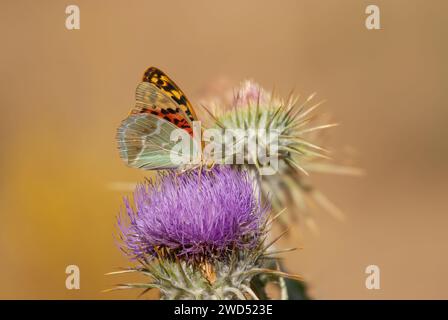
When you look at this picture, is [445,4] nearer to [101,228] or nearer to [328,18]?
[328,18]

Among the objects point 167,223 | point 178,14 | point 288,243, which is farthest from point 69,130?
point 167,223

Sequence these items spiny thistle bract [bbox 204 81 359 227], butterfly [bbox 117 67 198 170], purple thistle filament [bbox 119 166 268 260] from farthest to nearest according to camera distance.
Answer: spiny thistle bract [bbox 204 81 359 227] → butterfly [bbox 117 67 198 170] → purple thistle filament [bbox 119 166 268 260]

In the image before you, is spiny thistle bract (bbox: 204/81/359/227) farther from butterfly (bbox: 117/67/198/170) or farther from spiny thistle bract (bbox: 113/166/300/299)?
spiny thistle bract (bbox: 113/166/300/299)

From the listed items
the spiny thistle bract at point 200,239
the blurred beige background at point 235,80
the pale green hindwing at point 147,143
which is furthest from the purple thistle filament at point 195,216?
the blurred beige background at point 235,80

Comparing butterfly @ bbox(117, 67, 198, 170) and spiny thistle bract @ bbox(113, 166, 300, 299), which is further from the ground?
butterfly @ bbox(117, 67, 198, 170)

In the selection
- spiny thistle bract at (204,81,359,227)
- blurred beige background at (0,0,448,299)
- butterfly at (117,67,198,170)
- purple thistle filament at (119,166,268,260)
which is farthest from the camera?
blurred beige background at (0,0,448,299)

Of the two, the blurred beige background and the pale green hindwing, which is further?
the blurred beige background

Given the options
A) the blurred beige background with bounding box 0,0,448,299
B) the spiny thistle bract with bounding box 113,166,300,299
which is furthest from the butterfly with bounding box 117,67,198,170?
the blurred beige background with bounding box 0,0,448,299

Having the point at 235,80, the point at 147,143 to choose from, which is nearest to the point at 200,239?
the point at 147,143
